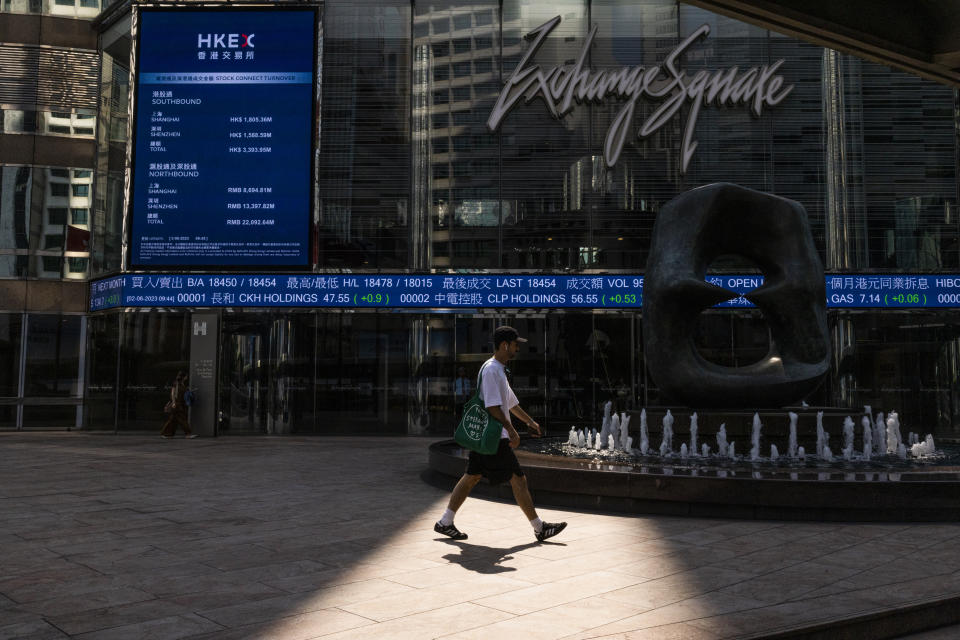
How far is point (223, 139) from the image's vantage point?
20.4 m

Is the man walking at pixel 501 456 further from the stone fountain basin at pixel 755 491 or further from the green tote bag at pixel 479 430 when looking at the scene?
the stone fountain basin at pixel 755 491

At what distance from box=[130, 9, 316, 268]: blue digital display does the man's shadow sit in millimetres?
14549

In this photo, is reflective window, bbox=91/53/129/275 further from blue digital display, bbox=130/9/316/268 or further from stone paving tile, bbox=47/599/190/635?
stone paving tile, bbox=47/599/190/635

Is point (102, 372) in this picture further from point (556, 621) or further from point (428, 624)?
point (556, 621)

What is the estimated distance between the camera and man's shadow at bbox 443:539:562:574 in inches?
227

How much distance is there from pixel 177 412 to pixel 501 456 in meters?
14.5

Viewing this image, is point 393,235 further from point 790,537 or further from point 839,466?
point 790,537

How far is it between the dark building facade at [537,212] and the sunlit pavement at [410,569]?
10.2 meters

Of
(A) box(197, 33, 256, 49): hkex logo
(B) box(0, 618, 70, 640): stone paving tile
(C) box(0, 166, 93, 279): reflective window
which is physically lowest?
(B) box(0, 618, 70, 640): stone paving tile

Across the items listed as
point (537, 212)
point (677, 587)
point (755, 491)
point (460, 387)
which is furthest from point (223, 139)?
point (677, 587)

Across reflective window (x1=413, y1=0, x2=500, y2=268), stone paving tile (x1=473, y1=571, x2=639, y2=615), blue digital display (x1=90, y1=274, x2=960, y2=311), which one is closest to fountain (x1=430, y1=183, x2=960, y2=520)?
stone paving tile (x1=473, y1=571, x2=639, y2=615)

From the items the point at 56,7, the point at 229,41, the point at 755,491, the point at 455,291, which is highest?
the point at 56,7

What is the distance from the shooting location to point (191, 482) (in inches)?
428

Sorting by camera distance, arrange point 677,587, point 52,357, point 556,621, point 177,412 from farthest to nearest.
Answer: point 52,357 → point 177,412 → point 677,587 → point 556,621
